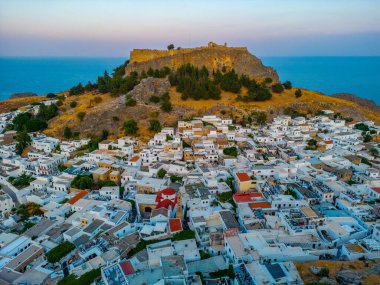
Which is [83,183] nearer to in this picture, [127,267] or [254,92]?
[127,267]

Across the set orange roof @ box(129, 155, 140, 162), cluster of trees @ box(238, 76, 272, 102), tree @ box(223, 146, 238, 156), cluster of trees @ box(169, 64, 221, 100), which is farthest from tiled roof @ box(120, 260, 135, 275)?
cluster of trees @ box(238, 76, 272, 102)

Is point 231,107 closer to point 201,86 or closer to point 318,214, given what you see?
point 201,86

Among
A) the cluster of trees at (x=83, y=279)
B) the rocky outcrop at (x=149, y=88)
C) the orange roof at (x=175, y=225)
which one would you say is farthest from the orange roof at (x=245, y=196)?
the rocky outcrop at (x=149, y=88)

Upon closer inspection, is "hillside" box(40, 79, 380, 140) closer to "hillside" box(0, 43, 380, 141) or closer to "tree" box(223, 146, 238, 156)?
"hillside" box(0, 43, 380, 141)

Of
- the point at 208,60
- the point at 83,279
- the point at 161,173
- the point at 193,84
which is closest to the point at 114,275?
the point at 83,279

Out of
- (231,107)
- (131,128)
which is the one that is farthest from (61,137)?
(231,107)
